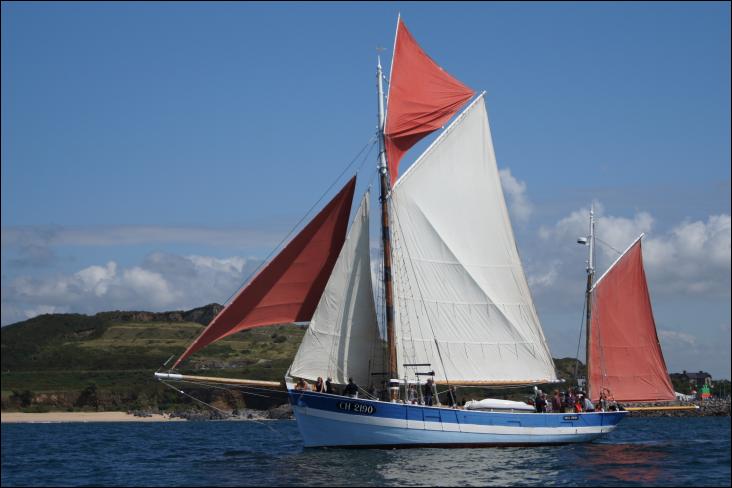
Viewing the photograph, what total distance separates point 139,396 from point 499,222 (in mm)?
84431

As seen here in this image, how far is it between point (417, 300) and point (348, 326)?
17.6ft

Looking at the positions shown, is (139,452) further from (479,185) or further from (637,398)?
(637,398)

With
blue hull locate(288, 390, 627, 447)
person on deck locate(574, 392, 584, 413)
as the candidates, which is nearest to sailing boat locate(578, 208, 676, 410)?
person on deck locate(574, 392, 584, 413)

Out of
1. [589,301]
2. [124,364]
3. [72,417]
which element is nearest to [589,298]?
[589,301]

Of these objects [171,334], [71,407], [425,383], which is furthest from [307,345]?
[171,334]

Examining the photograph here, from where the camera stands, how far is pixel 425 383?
199ft

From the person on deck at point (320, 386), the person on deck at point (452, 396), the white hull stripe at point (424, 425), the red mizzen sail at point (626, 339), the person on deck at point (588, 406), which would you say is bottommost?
the white hull stripe at point (424, 425)

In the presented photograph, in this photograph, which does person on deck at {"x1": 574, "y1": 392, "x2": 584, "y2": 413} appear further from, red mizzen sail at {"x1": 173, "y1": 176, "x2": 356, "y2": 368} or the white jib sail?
red mizzen sail at {"x1": 173, "y1": 176, "x2": 356, "y2": 368}

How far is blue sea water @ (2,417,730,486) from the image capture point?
4466 centimetres

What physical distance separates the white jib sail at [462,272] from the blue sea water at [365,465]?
628 cm

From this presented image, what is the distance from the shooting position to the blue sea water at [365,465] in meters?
44.7

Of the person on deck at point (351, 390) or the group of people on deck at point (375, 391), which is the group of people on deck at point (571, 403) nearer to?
the group of people on deck at point (375, 391)

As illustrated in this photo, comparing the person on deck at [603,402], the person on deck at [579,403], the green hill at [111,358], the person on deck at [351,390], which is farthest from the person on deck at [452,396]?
the green hill at [111,358]

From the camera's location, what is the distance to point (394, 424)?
55.6 meters
